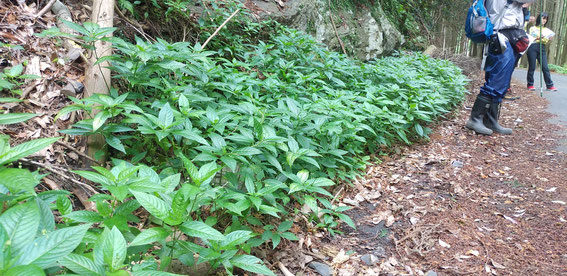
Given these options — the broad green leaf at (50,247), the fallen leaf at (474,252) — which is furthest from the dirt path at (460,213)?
the broad green leaf at (50,247)

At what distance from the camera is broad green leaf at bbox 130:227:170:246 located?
52.2 inches

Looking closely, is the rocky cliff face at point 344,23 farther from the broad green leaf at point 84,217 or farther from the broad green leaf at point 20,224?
the broad green leaf at point 20,224

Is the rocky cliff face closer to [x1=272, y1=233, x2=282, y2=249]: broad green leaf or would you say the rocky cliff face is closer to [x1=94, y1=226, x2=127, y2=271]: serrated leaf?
[x1=272, y1=233, x2=282, y2=249]: broad green leaf

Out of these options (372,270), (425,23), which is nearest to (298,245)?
(372,270)

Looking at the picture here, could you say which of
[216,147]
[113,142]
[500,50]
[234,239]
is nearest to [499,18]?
[500,50]

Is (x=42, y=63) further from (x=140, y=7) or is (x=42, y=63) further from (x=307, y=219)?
(x=307, y=219)

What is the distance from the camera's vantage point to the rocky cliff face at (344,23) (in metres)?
6.16

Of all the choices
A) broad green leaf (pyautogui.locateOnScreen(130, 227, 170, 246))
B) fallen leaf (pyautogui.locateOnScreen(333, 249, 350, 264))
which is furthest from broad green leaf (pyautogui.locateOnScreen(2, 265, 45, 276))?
fallen leaf (pyautogui.locateOnScreen(333, 249, 350, 264))

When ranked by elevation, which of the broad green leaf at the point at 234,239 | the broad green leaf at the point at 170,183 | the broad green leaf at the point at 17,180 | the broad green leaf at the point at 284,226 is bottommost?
the broad green leaf at the point at 284,226

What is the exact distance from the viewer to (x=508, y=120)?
5969 mm

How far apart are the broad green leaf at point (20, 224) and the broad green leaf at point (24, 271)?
3.9 inches

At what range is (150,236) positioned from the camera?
1368mm

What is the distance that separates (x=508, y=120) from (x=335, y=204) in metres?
4.58

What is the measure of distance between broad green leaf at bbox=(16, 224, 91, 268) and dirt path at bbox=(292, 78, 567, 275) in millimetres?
1619
